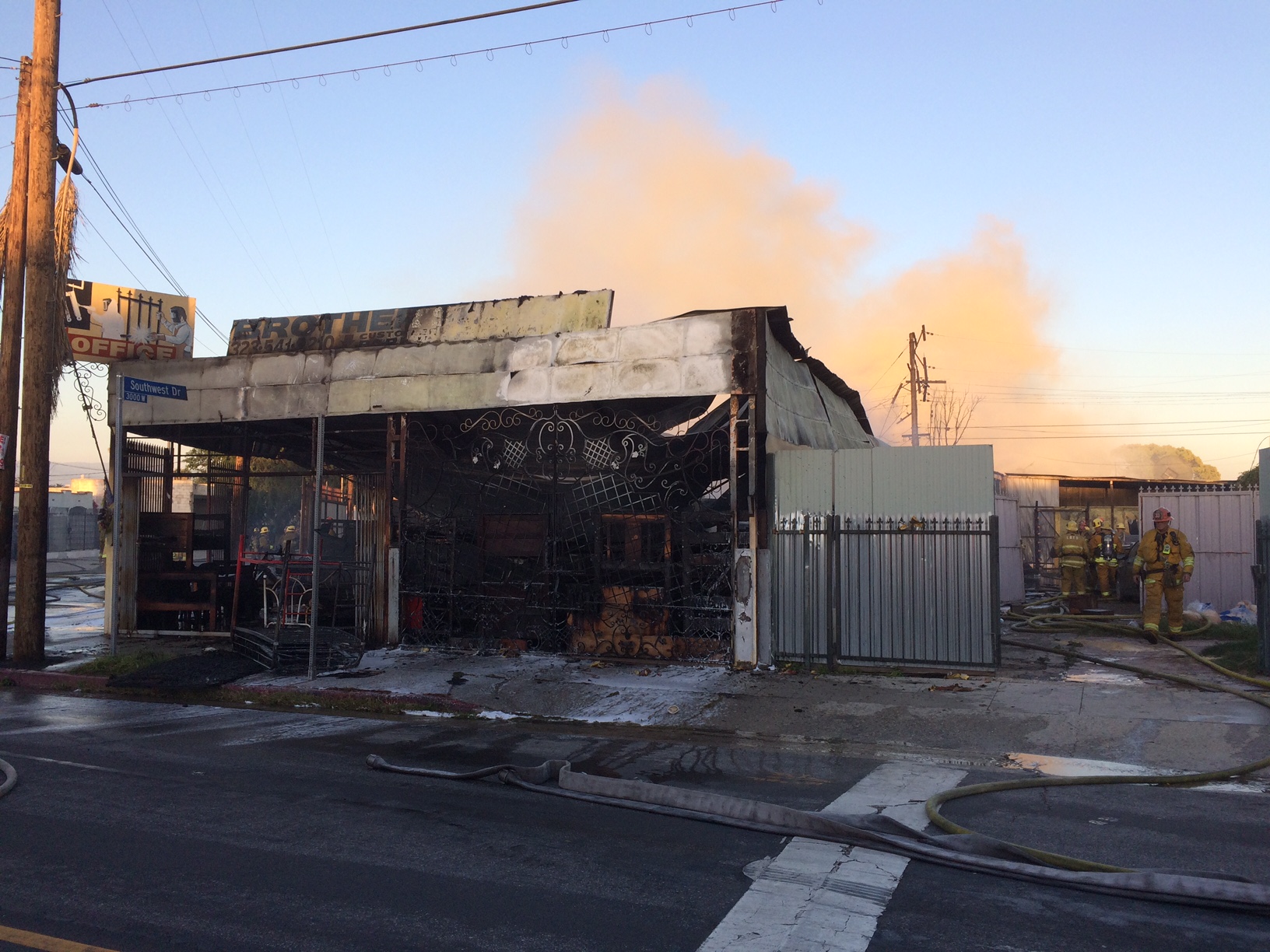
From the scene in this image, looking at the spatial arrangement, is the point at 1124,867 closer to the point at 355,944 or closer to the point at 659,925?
the point at 659,925

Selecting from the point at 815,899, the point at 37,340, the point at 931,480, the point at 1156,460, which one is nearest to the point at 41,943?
the point at 815,899

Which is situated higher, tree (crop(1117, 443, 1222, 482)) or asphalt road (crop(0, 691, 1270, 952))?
tree (crop(1117, 443, 1222, 482))

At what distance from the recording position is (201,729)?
934cm

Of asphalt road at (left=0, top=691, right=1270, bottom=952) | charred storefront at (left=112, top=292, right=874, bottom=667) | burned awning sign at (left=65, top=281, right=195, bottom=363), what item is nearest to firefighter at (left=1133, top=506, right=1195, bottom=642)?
charred storefront at (left=112, top=292, right=874, bottom=667)

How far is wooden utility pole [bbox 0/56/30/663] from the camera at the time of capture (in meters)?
13.5

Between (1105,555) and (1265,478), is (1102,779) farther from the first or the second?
(1105,555)

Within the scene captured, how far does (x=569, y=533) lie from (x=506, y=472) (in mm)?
1378

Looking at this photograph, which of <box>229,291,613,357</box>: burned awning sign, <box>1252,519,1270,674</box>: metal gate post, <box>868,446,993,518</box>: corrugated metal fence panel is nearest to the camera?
<box>1252,519,1270,674</box>: metal gate post

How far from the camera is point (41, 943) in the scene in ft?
13.4

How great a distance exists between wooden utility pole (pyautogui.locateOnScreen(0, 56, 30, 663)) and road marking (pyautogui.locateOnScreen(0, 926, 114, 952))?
11150mm

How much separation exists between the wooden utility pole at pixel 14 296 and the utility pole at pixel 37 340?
104 mm

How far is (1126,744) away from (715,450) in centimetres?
630

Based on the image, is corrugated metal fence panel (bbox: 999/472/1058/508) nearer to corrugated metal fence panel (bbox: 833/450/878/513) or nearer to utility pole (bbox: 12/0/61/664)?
corrugated metal fence panel (bbox: 833/450/878/513)

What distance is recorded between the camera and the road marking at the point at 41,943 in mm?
4023
